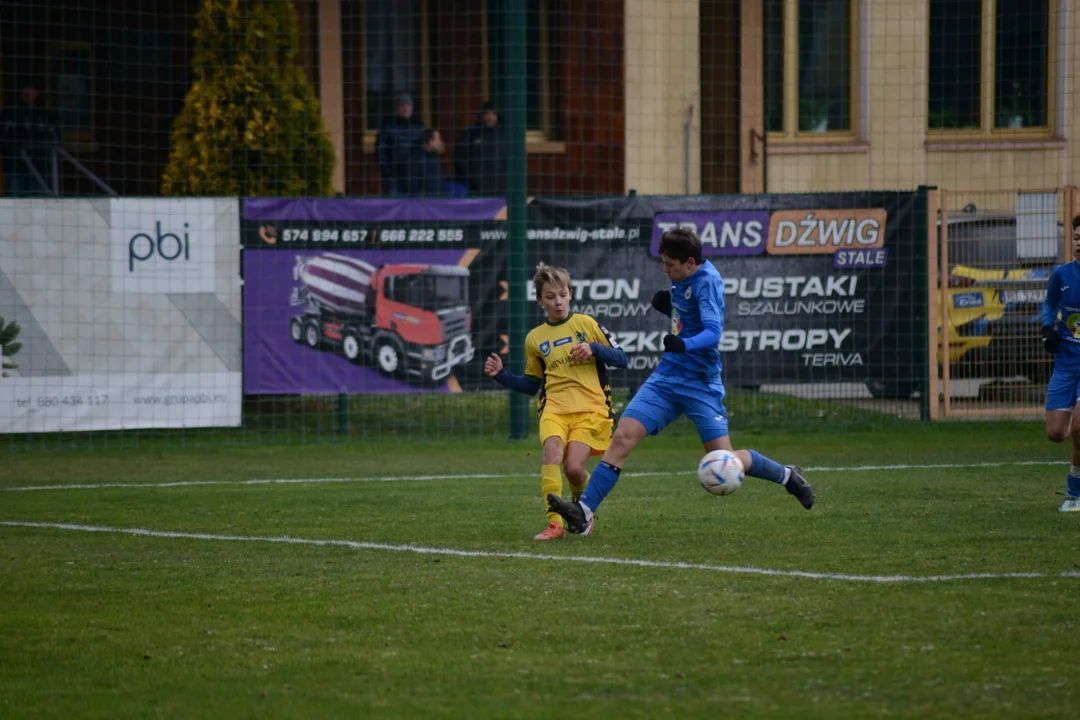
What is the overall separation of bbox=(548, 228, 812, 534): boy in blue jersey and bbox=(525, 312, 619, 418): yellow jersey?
15.4 inches

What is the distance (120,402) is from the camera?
14.2 meters

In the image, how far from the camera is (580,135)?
20797 millimetres

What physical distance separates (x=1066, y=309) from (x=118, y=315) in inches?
361

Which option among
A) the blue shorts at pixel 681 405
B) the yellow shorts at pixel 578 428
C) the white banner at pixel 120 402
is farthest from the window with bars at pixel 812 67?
the blue shorts at pixel 681 405

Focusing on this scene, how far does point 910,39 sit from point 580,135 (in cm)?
569

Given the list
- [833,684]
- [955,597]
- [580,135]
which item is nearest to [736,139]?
[580,135]

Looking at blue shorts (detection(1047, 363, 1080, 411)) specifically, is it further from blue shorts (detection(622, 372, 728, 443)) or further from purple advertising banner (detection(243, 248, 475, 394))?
purple advertising banner (detection(243, 248, 475, 394))

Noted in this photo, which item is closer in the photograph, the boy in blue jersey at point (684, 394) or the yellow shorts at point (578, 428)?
the boy in blue jersey at point (684, 394)

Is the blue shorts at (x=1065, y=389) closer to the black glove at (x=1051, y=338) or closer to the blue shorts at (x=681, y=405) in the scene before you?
the black glove at (x=1051, y=338)

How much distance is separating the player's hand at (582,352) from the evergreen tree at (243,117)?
28.4ft

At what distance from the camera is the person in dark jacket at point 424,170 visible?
18156mm

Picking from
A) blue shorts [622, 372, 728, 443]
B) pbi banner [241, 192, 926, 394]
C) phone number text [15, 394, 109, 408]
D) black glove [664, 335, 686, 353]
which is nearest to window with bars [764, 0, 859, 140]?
pbi banner [241, 192, 926, 394]

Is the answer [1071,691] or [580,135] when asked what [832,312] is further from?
[1071,691]

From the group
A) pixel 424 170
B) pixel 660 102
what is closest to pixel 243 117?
pixel 424 170
